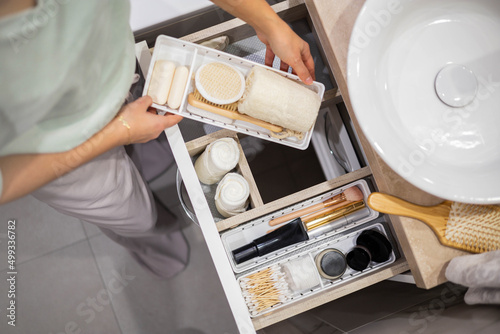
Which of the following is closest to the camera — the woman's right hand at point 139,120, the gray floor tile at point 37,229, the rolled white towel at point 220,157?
the woman's right hand at point 139,120

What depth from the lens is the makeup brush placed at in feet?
2.47

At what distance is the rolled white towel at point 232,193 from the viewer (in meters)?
0.73

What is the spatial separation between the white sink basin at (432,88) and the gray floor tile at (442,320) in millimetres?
230

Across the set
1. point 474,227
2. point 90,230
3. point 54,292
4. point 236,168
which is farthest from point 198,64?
point 54,292

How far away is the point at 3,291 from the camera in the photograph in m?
1.30

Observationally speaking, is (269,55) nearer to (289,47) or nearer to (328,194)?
(289,47)

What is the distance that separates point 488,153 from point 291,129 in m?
0.34

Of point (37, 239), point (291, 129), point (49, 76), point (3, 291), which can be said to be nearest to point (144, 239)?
point (37, 239)

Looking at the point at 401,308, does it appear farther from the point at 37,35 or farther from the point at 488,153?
the point at 37,35

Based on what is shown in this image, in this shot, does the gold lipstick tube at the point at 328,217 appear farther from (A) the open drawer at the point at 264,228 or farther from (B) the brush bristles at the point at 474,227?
(B) the brush bristles at the point at 474,227

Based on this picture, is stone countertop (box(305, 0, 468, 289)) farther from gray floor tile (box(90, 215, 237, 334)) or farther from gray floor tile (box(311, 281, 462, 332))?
gray floor tile (box(90, 215, 237, 334))

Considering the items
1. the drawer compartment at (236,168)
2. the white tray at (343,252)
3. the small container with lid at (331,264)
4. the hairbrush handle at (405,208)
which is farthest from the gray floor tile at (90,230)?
the hairbrush handle at (405,208)

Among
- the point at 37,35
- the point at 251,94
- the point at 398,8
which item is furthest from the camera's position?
the point at 251,94

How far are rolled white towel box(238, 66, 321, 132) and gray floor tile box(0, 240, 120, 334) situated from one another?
3.37 feet
